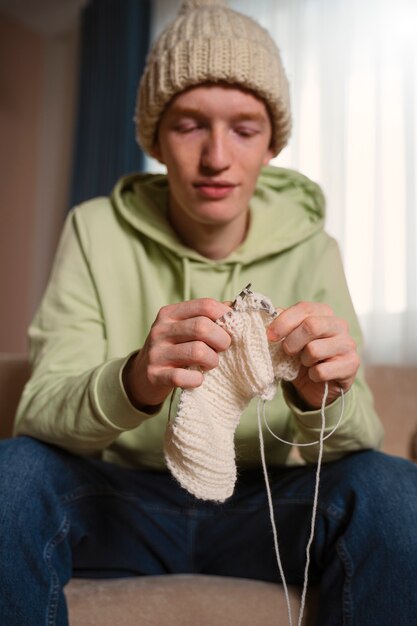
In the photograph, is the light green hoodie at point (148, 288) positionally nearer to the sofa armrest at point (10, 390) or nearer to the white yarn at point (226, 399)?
the white yarn at point (226, 399)

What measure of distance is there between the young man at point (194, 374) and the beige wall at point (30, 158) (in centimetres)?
307

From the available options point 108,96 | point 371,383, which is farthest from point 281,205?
point 108,96

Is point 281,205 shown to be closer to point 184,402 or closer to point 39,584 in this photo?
point 184,402

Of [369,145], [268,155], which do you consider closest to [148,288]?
[268,155]

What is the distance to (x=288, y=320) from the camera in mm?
778

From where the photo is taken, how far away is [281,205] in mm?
1323

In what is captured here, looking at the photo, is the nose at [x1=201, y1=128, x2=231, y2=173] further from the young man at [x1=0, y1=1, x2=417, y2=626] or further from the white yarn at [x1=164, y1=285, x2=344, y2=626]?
the white yarn at [x1=164, y1=285, x2=344, y2=626]

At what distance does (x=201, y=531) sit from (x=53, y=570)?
25 cm

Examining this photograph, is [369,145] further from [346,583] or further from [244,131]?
[346,583]

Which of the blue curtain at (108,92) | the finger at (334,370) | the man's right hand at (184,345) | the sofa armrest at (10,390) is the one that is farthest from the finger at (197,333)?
the blue curtain at (108,92)

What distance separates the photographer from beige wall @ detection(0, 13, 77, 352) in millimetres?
4234

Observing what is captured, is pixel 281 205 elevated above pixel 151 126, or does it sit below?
below

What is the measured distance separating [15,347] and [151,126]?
3.22 m

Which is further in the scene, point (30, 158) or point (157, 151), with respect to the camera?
point (30, 158)
